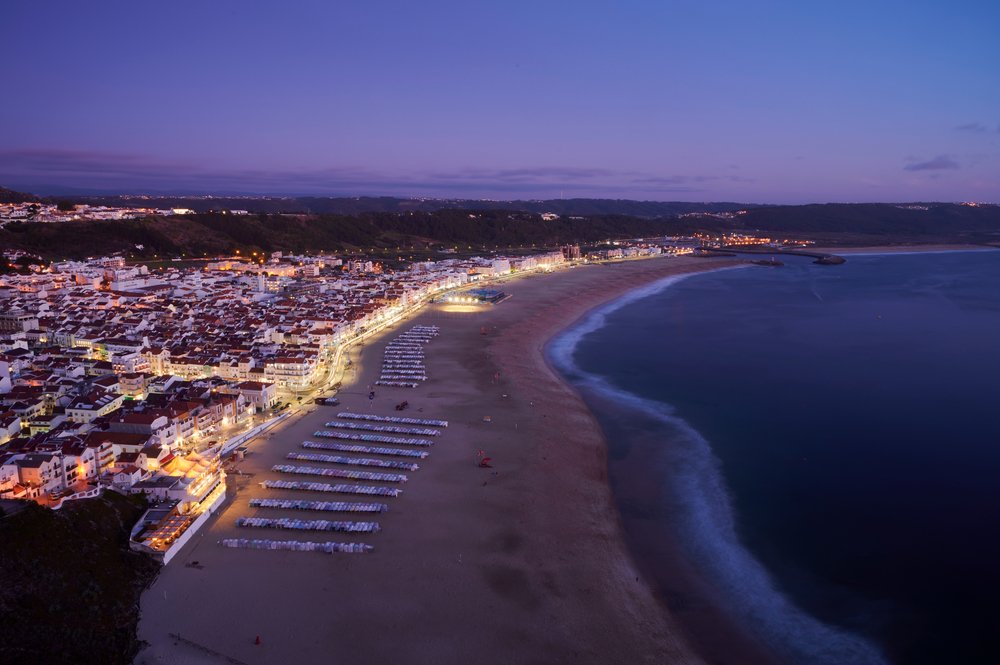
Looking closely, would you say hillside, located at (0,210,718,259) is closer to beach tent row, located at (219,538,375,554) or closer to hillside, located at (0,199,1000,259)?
hillside, located at (0,199,1000,259)

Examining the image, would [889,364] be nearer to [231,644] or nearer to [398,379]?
[398,379]

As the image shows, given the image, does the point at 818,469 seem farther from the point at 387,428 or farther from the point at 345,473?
the point at 345,473

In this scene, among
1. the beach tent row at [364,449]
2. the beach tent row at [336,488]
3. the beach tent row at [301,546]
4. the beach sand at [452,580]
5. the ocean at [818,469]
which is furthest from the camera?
the beach tent row at [364,449]

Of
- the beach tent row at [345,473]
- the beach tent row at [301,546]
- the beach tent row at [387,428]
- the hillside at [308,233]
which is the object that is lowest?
the beach tent row at [301,546]

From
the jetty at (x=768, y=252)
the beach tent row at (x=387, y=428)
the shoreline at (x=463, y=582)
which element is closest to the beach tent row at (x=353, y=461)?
the shoreline at (x=463, y=582)

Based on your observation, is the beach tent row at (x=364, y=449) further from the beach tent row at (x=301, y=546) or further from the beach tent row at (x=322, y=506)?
the beach tent row at (x=301, y=546)

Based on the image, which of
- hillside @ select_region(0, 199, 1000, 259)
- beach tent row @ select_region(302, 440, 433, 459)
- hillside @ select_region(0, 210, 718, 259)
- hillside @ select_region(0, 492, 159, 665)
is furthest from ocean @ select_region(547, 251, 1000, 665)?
hillside @ select_region(0, 199, 1000, 259)

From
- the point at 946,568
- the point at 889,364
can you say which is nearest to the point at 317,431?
the point at 946,568

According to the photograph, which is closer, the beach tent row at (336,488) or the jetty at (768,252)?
the beach tent row at (336,488)
